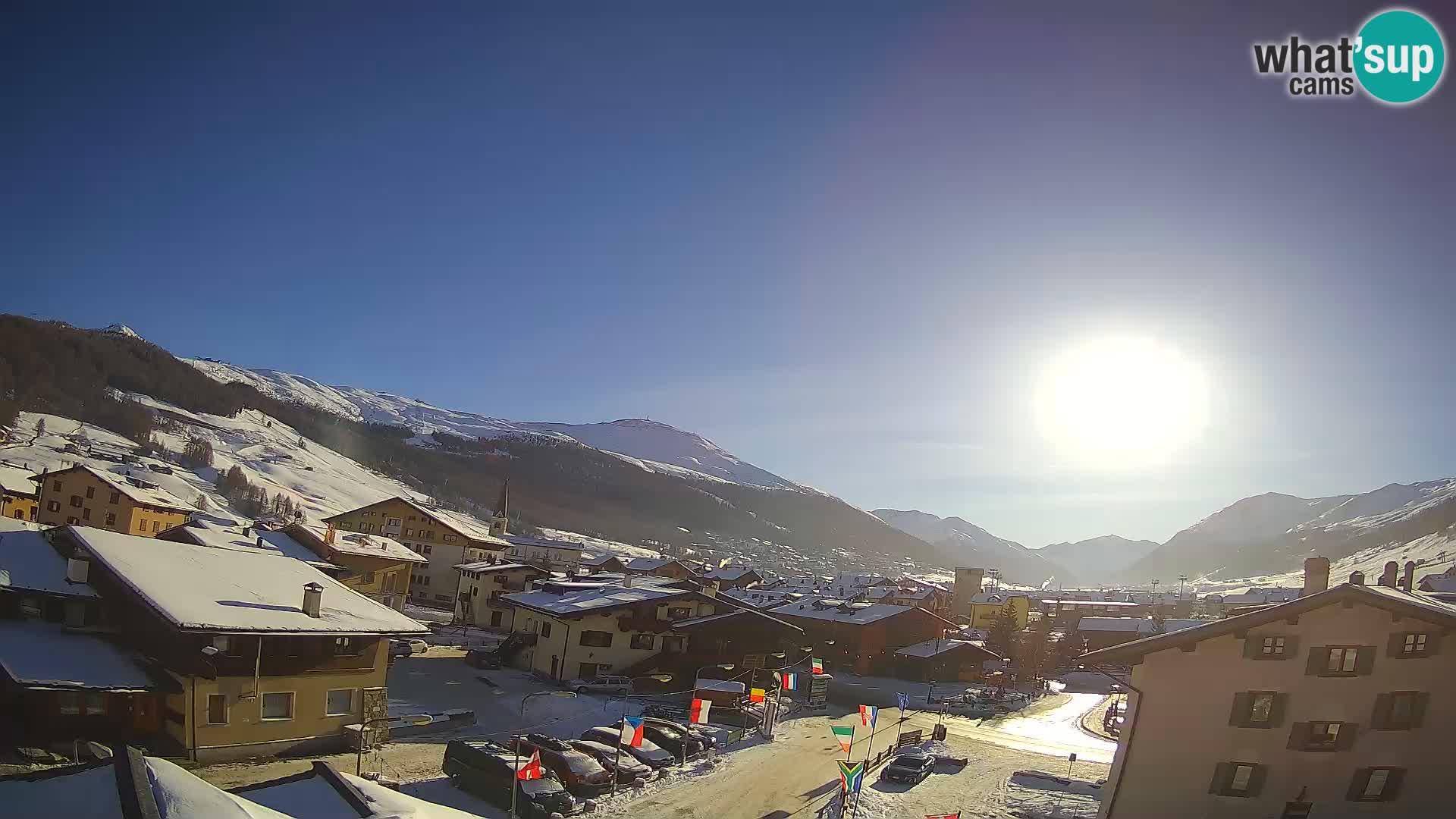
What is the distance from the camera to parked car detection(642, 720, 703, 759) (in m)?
26.7

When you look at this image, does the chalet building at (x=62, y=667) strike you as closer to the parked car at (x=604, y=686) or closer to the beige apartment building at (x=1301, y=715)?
the parked car at (x=604, y=686)

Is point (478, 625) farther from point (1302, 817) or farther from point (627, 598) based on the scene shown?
point (1302, 817)

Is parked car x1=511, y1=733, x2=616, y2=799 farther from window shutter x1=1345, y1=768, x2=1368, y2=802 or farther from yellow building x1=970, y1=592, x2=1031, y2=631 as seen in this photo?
yellow building x1=970, y1=592, x2=1031, y2=631

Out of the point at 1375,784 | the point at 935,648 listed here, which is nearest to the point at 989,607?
the point at 935,648

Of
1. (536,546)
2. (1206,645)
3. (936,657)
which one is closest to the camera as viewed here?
(1206,645)

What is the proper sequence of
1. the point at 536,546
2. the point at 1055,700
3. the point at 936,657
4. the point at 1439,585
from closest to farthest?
the point at 1055,700 → the point at 936,657 → the point at 1439,585 → the point at 536,546

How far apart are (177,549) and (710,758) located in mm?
20928

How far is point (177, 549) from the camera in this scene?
27.1 m

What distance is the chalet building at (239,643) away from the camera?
70.5 ft

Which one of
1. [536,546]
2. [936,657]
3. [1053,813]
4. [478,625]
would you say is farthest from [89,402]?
[1053,813]

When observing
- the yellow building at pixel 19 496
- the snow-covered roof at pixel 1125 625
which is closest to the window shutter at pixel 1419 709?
the snow-covered roof at pixel 1125 625

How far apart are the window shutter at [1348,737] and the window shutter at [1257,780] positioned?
5.73ft

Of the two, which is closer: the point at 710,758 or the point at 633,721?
the point at 633,721

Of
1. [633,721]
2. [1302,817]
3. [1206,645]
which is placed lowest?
[633,721]
